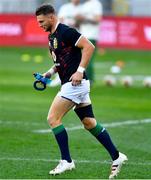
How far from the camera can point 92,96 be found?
19.0m

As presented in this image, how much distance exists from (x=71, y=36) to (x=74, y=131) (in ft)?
13.2

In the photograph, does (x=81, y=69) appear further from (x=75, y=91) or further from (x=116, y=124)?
(x=116, y=124)

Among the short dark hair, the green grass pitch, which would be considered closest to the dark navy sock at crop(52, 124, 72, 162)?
the green grass pitch

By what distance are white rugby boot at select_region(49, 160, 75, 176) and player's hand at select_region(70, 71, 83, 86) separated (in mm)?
1002

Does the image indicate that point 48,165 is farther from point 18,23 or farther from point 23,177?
point 18,23

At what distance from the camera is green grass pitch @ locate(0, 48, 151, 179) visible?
10.4 meters

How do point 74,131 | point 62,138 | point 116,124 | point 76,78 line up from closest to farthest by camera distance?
point 76,78 < point 62,138 < point 74,131 < point 116,124

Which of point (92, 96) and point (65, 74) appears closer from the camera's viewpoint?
point (65, 74)

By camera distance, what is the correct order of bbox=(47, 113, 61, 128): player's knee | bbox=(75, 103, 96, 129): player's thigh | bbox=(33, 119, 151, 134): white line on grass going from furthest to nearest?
1. bbox=(33, 119, 151, 134): white line on grass
2. bbox=(75, 103, 96, 129): player's thigh
3. bbox=(47, 113, 61, 128): player's knee

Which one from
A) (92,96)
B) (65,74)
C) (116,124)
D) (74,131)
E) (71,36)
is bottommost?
Answer: (92,96)

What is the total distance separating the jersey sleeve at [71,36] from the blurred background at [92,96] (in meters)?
1.63

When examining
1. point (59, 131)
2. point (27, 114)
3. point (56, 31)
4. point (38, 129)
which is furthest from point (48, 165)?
point (27, 114)

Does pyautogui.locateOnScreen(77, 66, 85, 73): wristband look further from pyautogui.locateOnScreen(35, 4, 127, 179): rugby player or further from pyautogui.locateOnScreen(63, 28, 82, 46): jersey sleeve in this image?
pyautogui.locateOnScreen(63, 28, 82, 46): jersey sleeve

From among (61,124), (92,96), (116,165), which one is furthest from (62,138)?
(92,96)
